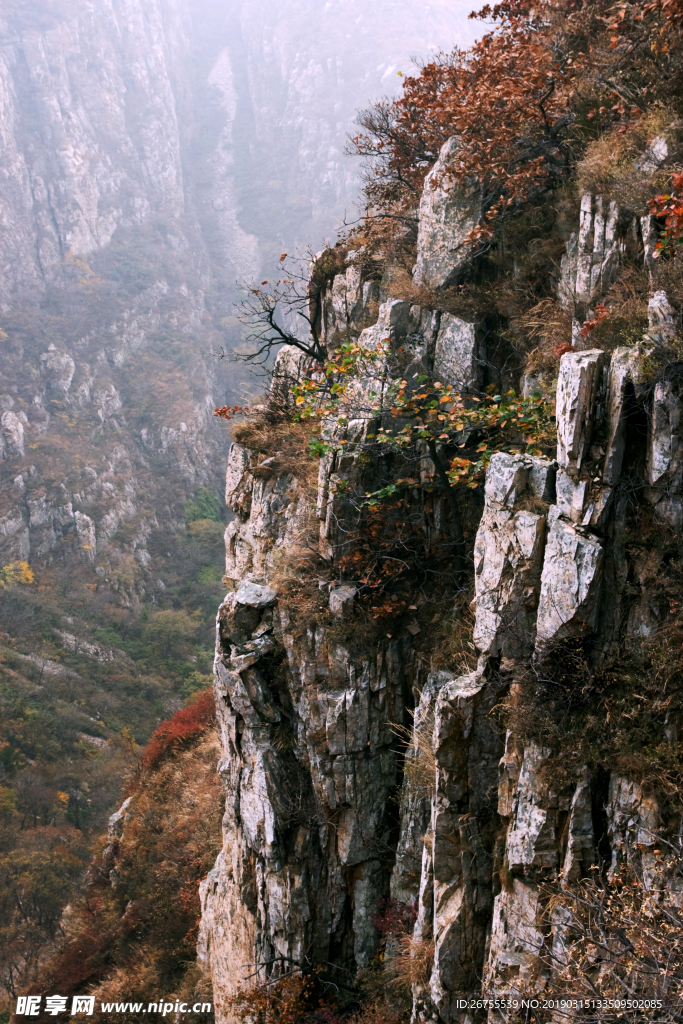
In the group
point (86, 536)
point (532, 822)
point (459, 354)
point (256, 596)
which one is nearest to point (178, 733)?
point (256, 596)

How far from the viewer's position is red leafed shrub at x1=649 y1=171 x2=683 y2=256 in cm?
526

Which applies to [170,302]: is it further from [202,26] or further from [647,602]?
[647,602]

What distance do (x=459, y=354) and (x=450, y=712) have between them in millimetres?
5335

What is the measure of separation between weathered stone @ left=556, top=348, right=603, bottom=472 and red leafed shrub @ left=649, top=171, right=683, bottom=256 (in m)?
1.28

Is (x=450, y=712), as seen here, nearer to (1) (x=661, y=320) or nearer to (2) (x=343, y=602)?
(2) (x=343, y=602)

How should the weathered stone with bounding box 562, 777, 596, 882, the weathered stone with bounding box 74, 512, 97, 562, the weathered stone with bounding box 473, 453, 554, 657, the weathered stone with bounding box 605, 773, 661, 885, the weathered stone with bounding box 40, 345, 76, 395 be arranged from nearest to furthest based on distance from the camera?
1. the weathered stone with bounding box 605, 773, 661, 885
2. the weathered stone with bounding box 562, 777, 596, 882
3. the weathered stone with bounding box 473, 453, 554, 657
4. the weathered stone with bounding box 74, 512, 97, 562
5. the weathered stone with bounding box 40, 345, 76, 395

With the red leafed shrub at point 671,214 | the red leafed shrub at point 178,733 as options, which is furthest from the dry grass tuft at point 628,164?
the red leafed shrub at point 178,733

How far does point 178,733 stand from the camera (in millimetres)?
21453

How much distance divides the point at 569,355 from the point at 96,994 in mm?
17649

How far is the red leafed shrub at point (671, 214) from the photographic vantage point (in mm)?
5258

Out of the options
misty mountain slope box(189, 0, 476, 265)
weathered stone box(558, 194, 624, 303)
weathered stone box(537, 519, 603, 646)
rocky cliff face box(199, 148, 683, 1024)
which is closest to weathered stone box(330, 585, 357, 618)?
rocky cliff face box(199, 148, 683, 1024)

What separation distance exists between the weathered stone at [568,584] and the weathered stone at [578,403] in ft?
2.46

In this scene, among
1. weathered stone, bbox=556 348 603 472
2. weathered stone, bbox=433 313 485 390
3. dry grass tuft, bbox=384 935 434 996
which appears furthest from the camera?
weathered stone, bbox=433 313 485 390

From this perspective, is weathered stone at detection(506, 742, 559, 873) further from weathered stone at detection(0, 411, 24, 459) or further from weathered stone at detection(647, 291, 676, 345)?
weathered stone at detection(0, 411, 24, 459)
